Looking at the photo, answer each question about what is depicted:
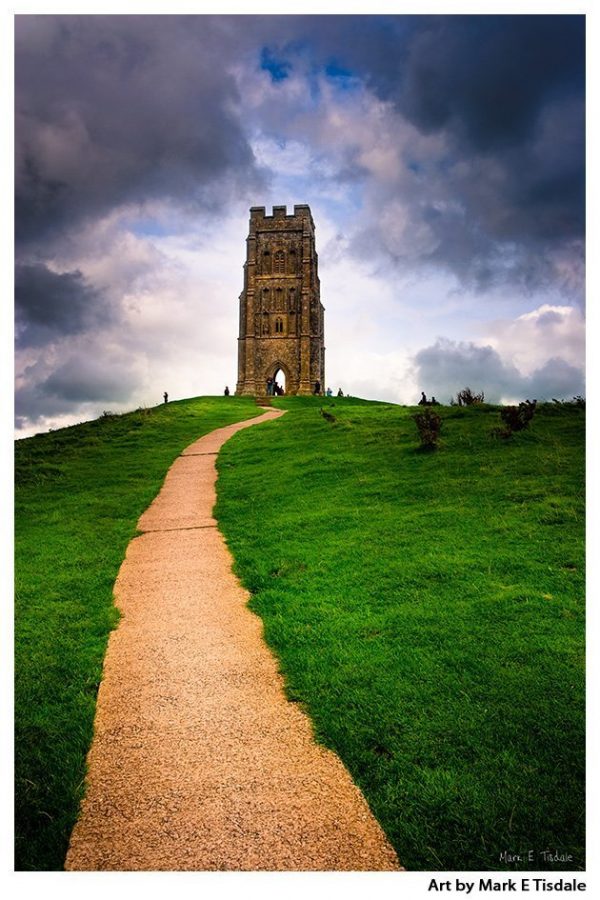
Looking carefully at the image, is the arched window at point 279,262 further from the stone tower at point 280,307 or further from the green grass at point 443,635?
the green grass at point 443,635

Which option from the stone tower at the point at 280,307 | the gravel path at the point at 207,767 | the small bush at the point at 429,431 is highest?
the stone tower at the point at 280,307

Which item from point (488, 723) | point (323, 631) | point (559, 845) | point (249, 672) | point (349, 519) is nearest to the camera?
point (559, 845)

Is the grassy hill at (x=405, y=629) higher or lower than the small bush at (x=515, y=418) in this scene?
lower

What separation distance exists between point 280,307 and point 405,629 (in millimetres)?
67591

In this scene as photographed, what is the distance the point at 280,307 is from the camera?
70562mm

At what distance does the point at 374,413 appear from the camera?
104ft

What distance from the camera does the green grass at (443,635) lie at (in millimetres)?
3922

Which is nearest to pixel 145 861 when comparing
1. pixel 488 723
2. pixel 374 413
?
pixel 488 723

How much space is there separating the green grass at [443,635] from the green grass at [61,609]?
89.5 inches

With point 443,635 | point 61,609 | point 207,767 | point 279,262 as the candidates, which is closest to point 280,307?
point 279,262

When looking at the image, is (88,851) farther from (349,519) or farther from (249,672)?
(349,519)

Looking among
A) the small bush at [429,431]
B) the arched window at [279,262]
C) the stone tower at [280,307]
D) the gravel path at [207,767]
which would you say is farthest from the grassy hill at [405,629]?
the arched window at [279,262]

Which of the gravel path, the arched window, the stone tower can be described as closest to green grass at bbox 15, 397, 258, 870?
the gravel path
